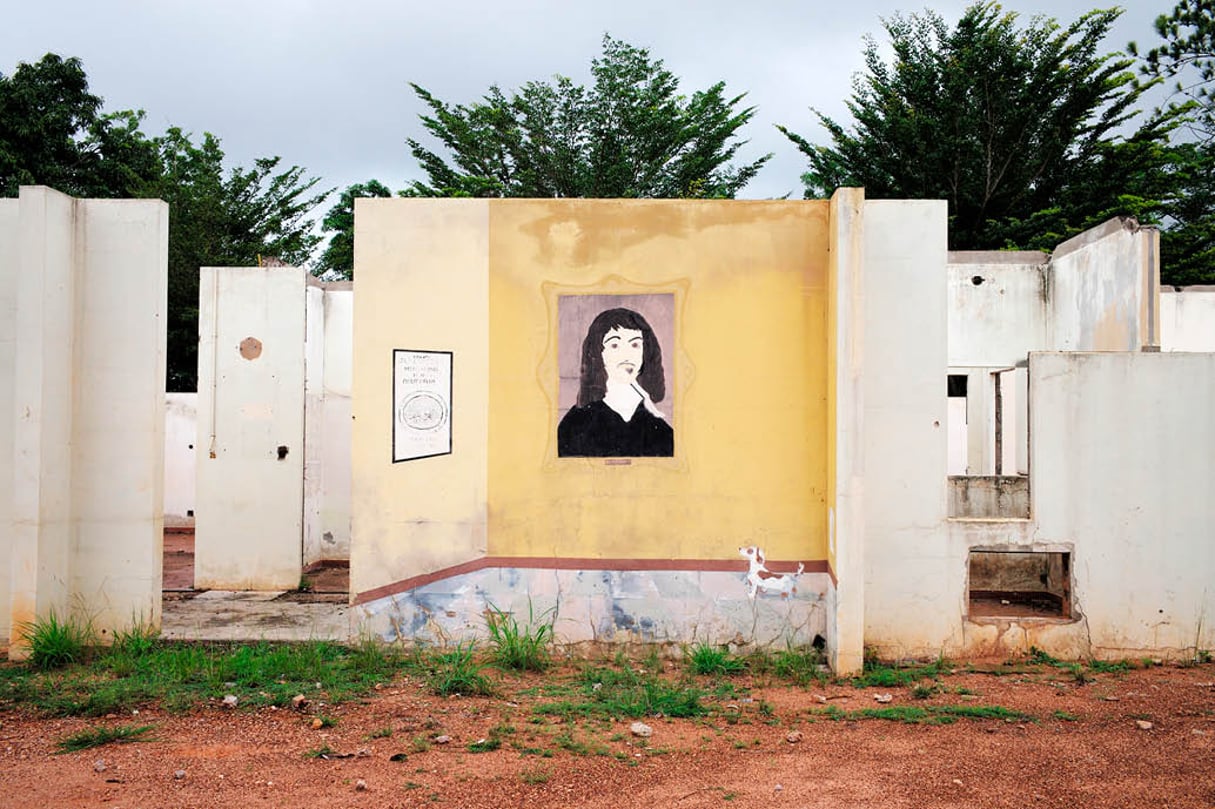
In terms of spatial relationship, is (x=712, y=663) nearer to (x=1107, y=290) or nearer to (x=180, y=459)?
(x=1107, y=290)

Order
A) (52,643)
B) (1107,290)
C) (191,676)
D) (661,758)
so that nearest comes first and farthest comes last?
(661,758), (191,676), (52,643), (1107,290)

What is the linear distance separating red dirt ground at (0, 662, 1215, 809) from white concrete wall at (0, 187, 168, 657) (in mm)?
1613

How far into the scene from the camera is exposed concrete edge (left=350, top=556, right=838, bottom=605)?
735cm

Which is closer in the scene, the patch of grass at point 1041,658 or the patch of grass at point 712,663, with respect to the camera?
the patch of grass at point 712,663

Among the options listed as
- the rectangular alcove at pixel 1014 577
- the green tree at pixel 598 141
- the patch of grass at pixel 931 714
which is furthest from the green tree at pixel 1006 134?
the patch of grass at pixel 931 714

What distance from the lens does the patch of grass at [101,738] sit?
5398mm

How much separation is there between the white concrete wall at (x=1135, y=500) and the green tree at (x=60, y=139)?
20461mm

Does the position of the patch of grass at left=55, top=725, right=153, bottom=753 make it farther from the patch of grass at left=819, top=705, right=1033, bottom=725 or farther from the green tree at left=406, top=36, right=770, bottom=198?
the green tree at left=406, top=36, right=770, bottom=198

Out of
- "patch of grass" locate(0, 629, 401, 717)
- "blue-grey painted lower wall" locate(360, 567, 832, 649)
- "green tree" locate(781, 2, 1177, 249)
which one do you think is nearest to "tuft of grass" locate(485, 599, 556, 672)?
"blue-grey painted lower wall" locate(360, 567, 832, 649)

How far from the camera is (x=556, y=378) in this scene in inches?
294

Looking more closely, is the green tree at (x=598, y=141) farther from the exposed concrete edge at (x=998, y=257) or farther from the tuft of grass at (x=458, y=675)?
the tuft of grass at (x=458, y=675)

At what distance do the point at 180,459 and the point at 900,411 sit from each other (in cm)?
1264

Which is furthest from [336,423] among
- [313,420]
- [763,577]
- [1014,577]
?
[1014,577]

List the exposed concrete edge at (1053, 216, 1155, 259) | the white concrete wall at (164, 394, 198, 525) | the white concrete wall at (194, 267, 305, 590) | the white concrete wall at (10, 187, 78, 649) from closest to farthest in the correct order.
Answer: the white concrete wall at (10, 187, 78, 649), the exposed concrete edge at (1053, 216, 1155, 259), the white concrete wall at (194, 267, 305, 590), the white concrete wall at (164, 394, 198, 525)
